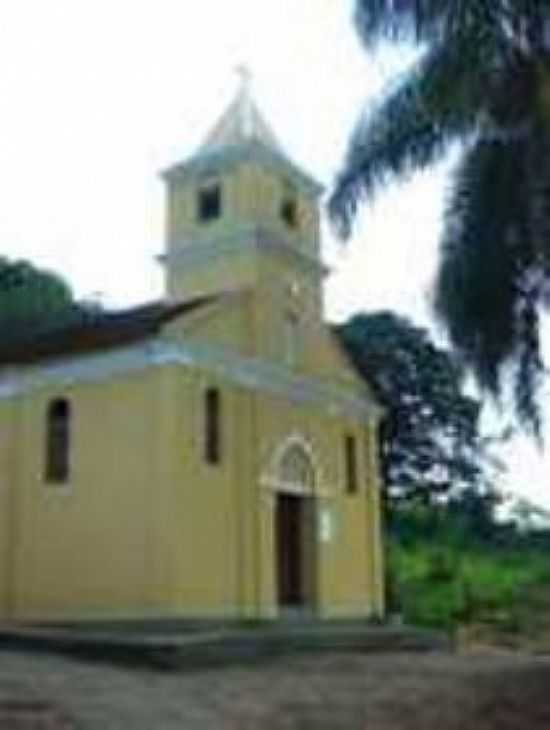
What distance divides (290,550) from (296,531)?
40 centimetres

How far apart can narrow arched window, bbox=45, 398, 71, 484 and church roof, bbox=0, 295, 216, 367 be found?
996 mm

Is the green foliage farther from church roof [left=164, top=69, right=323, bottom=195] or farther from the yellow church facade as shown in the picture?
church roof [left=164, top=69, right=323, bottom=195]

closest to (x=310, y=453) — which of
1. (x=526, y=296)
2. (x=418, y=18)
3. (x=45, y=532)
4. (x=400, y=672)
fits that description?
(x=45, y=532)

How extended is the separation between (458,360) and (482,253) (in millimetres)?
1444

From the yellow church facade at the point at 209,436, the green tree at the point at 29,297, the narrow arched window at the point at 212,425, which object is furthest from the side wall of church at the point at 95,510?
→ the green tree at the point at 29,297

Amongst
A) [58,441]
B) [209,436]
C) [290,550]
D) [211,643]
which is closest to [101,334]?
[58,441]

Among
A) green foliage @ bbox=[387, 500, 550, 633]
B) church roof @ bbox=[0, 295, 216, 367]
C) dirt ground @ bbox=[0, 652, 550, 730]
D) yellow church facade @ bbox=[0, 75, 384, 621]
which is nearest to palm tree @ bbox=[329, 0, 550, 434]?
dirt ground @ bbox=[0, 652, 550, 730]

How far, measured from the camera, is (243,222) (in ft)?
96.1

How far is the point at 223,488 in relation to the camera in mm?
27094

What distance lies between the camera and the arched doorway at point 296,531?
29016 millimetres

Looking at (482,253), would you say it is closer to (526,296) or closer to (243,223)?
(526,296)

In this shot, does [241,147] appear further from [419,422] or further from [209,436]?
[419,422]

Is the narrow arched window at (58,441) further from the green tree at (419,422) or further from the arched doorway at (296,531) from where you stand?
the green tree at (419,422)

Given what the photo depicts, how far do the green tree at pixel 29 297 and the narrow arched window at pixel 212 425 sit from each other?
15.1m
